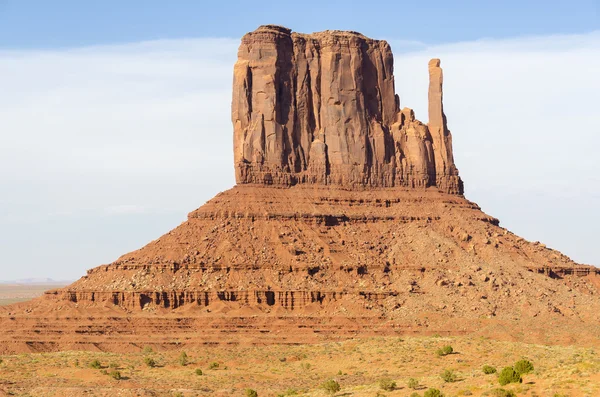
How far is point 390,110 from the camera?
14600 cm

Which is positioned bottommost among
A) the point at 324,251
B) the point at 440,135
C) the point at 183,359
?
the point at 183,359

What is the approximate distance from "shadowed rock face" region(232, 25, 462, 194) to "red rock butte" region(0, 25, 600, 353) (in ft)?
0.50

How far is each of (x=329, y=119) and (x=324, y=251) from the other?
52.6ft

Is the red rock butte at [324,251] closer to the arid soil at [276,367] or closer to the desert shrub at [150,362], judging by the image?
the arid soil at [276,367]

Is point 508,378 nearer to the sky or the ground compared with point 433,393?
nearer to the sky

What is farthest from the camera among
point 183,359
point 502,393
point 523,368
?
point 183,359

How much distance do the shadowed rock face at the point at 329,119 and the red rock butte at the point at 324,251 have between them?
0.50 feet

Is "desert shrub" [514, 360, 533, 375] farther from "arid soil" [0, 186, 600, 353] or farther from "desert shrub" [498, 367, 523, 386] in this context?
"arid soil" [0, 186, 600, 353]

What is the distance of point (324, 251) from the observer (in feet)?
431

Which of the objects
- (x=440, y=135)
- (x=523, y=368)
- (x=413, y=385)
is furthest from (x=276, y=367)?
(x=440, y=135)

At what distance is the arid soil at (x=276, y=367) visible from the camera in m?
86.7

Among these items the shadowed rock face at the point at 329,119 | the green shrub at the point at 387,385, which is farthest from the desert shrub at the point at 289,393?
the shadowed rock face at the point at 329,119

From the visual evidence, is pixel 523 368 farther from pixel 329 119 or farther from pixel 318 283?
pixel 329 119

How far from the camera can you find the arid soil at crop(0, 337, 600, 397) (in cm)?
8669
